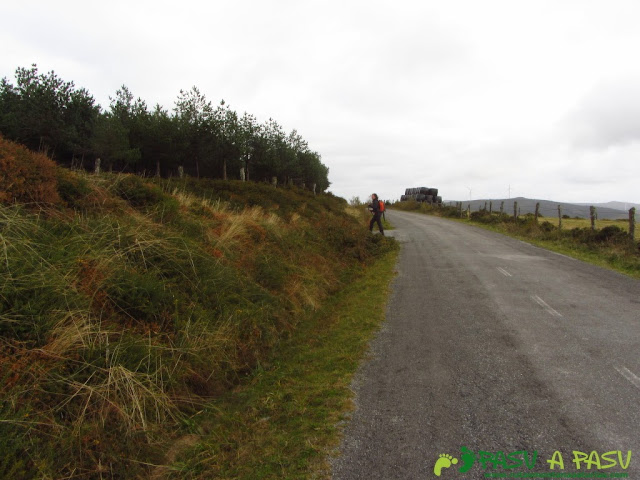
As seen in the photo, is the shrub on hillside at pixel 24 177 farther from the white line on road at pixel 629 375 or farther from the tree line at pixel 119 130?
the tree line at pixel 119 130

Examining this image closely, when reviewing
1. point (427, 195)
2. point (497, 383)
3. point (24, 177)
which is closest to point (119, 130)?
point (24, 177)

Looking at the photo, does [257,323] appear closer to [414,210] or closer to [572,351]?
[572,351]

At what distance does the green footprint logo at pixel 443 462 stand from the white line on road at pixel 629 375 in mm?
2601

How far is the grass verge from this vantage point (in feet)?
9.56

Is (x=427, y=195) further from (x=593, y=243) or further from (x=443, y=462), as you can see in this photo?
(x=443, y=462)

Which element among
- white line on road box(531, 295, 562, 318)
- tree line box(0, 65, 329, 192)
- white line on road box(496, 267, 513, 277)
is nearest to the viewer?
white line on road box(531, 295, 562, 318)

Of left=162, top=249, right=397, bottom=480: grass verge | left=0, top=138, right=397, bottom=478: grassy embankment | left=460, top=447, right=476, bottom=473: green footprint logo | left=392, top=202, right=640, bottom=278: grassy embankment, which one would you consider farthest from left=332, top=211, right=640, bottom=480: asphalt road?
left=392, top=202, right=640, bottom=278: grassy embankment

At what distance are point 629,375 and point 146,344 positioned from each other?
5516mm

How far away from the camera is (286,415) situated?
143 inches

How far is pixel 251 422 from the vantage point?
3.58 m

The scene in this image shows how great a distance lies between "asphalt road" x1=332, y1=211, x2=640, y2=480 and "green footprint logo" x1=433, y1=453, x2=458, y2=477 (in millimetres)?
13

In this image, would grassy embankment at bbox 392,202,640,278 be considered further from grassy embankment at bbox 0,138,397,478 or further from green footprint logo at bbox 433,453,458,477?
green footprint logo at bbox 433,453,458,477

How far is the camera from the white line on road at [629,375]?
154 inches

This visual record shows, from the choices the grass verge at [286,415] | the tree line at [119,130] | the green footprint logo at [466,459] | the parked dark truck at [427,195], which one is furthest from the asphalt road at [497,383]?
the parked dark truck at [427,195]
